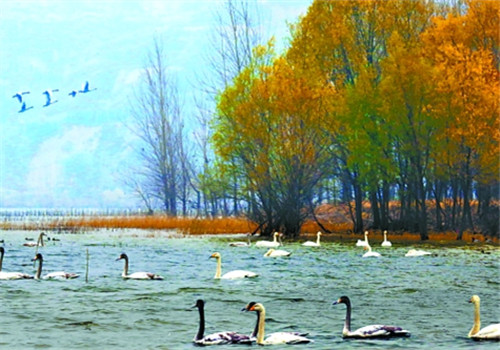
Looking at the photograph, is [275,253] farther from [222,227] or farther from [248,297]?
[222,227]

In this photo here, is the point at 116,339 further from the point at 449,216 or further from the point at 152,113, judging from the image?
the point at 152,113

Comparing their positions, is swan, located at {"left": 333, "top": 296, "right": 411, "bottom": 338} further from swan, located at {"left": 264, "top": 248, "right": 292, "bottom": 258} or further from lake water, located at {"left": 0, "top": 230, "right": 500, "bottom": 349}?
swan, located at {"left": 264, "top": 248, "right": 292, "bottom": 258}

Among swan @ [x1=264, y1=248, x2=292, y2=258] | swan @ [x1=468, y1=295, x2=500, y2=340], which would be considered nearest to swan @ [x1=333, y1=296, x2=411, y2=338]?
swan @ [x1=468, y1=295, x2=500, y2=340]

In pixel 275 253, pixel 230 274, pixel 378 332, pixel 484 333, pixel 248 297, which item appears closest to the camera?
pixel 484 333

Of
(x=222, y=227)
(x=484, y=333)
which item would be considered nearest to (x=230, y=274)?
(x=484, y=333)

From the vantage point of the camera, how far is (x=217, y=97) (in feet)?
187

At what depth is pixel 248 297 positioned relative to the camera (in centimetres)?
2348

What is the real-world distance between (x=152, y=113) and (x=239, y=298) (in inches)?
2707

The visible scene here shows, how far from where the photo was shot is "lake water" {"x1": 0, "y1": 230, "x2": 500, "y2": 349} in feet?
57.3

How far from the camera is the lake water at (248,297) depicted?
1747 centimetres

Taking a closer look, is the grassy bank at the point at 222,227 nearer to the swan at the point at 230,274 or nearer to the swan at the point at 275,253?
the swan at the point at 275,253

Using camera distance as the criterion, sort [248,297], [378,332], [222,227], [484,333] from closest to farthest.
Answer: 1. [484,333]
2. [378,332]
3. [248,297]
4. [222,227]

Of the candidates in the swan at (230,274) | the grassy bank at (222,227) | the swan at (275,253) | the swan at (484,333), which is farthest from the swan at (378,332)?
the grassy bank at (222,227)

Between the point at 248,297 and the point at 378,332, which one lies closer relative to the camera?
the point at 378,332
